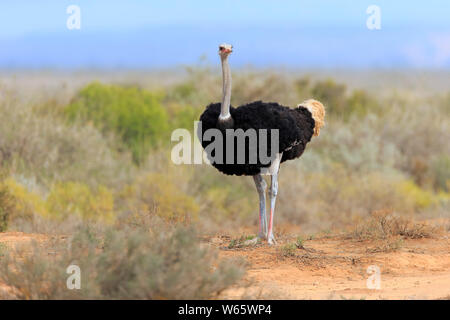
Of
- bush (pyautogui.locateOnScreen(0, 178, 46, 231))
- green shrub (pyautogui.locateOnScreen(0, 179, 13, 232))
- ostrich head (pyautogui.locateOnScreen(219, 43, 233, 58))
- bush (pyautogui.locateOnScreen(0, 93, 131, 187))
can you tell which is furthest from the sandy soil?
bush (pyautogui.locateOnScreen(0, 93, 131, 187))

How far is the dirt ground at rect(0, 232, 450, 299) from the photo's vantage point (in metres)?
7.77

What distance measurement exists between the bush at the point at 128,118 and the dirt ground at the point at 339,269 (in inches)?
367

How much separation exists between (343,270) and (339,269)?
45 mm

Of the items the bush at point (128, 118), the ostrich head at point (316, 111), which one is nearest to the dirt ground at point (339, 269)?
the ostrich head at point (316, 111)

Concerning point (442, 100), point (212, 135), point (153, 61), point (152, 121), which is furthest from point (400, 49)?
point (212, 135)

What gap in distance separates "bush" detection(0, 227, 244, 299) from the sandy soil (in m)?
0.41

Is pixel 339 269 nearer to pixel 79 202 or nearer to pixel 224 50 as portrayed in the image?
pixel 224 50

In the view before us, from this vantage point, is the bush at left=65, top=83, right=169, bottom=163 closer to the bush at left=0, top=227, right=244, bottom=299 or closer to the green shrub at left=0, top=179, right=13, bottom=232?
the green shrub at left=0, top=179, right=13, bottom=232

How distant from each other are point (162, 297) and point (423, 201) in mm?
A: 12738

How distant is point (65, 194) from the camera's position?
1591 cm

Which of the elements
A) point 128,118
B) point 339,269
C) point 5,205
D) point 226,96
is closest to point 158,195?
point 5,205

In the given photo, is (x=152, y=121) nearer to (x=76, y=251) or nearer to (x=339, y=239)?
(x=339, y=239)

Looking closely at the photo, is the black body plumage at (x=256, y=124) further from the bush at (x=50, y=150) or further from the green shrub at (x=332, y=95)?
the green shrub at (x=332, y=95)

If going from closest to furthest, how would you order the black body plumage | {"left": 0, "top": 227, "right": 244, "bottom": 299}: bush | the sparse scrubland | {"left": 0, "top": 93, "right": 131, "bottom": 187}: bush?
{"left": 0, "top": 227, "right": 244, "bottom": 299}: bush, the sparse scrubland, the black body plumage, {"left": 0, "top": 93, "right": 131, "bottom": 187}: bush
